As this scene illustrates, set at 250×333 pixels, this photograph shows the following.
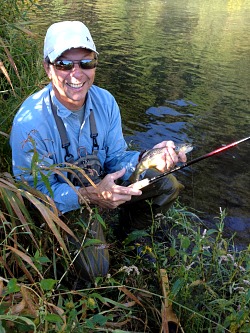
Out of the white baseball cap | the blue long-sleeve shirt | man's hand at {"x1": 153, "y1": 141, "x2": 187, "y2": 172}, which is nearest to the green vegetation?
Answer: the blue long-sleeve shirt

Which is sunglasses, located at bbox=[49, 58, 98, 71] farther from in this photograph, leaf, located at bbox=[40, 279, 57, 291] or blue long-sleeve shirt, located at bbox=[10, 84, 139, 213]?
leaf, located at bbox=[40, 279, 57, 291]

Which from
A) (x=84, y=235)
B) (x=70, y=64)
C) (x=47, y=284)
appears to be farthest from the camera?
(x=70, y=64)

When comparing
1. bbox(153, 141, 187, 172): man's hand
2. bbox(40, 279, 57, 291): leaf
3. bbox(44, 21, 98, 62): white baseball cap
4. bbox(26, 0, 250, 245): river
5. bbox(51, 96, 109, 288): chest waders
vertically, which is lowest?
bbox(26, 0, 250, 245): river

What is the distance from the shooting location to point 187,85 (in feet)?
36.5

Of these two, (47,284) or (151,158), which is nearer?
(47,284)

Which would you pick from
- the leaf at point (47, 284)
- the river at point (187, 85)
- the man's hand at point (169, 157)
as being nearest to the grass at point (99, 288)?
the leaf at point (47, 284)

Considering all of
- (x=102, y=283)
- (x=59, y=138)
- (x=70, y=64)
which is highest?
(x=70, y=64)

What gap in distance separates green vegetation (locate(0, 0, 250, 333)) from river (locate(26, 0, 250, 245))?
184 centimetres

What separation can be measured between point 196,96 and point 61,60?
307 inches

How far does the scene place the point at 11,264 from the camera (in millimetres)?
2467

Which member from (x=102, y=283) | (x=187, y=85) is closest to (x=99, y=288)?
(x=102, y=283)

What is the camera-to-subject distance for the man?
2951mm

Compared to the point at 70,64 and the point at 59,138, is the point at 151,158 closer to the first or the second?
the point at 59,138

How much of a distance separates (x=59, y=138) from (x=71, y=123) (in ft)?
0.55
